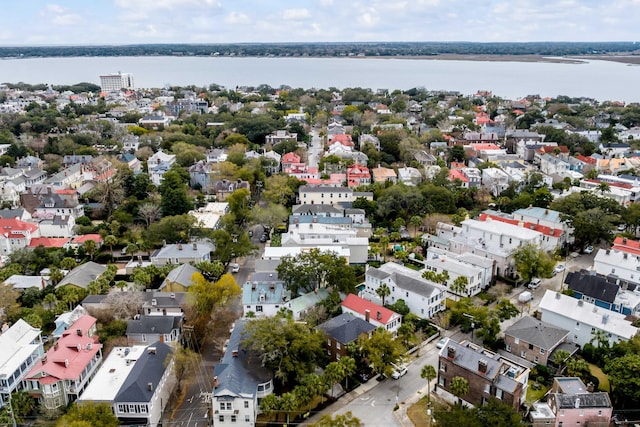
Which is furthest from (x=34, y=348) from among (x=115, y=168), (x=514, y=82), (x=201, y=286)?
(x=514, y=82)

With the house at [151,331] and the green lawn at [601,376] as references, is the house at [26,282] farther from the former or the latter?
the green lawn at [601,376]

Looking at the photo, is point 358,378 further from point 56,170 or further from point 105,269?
point 56,170

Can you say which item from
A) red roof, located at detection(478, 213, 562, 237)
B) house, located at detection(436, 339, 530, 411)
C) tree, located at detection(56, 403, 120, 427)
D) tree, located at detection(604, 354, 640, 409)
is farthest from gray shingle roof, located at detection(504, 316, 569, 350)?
tree, located at detection(56, 403, 120, 427)

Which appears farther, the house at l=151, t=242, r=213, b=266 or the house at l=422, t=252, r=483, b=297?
the house at l=151, t=242, r=213, b=266

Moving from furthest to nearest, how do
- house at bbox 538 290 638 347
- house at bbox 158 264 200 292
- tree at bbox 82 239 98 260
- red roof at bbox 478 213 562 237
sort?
1. red roof at bbox 478 213 562 237
2. tree at bbox 82 239 98 260
3. house at bbox 158 264 200 292
4. house at bbox 538 290 638 347

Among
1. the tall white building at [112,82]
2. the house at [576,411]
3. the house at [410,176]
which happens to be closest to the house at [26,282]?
the house at [576,411]

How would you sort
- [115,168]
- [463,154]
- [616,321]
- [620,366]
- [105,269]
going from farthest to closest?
[463,154] → [115,168] → [105,269] → [616,321] → [620,366]

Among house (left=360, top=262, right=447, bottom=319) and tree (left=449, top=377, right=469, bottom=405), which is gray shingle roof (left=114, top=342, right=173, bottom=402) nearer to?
tree (left=449, top=377, right=469, bottom=405)
